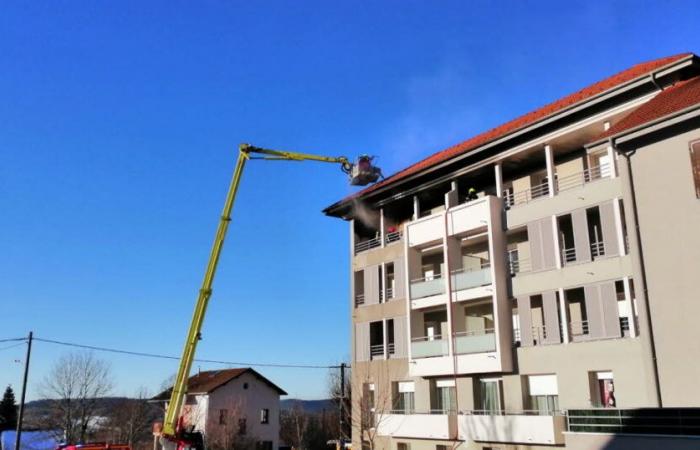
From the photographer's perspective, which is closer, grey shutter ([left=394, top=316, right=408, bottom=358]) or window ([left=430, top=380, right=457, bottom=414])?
window ([left=430, top=380, right=457, bottom=414])

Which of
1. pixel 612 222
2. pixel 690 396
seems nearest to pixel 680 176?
pixel 612 222

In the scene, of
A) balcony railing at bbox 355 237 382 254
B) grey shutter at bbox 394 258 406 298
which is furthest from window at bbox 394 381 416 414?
balcony railing at bbox 355 237 382 254

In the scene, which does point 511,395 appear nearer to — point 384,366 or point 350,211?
point 384,366

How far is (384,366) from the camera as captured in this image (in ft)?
112

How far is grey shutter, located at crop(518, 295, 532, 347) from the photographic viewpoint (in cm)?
2722

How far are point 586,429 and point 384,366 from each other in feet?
48.0

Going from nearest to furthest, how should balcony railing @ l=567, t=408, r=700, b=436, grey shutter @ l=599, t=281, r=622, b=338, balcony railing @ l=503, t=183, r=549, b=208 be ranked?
balcony railing @ l=567, t=408, r=700, b=436, grey shutter @ l=599, t=281, r=622, b=338, balcony railing @ l=503, t=183, r=549, b=208

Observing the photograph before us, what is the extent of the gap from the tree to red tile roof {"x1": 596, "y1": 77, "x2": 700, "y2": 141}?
79688 millimetres

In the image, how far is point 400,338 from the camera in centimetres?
3362

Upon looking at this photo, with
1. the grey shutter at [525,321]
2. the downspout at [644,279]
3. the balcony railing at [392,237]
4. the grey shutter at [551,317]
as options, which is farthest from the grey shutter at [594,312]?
the balcony railing at [392,237]

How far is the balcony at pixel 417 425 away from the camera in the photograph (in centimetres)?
2869

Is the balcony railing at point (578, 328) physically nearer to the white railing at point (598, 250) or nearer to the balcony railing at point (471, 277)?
the white railing at point (598, 250)

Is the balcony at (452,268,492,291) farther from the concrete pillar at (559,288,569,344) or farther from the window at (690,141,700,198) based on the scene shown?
the window at (690,141,700,198)

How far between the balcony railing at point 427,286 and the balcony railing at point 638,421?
421 inches
